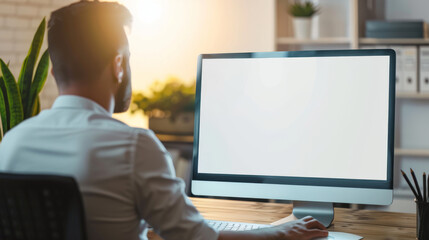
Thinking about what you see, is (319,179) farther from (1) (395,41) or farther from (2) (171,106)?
(2) (171,106)

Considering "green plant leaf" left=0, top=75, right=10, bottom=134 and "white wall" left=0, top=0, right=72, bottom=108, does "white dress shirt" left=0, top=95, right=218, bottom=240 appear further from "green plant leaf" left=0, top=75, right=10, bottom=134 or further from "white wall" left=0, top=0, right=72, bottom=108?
"white wall" left=0, top=0, right=72, bottom=108

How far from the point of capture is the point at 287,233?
105cm

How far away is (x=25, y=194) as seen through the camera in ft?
2.38

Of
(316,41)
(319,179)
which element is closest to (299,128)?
(319,179)

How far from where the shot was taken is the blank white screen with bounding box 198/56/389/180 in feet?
4.03

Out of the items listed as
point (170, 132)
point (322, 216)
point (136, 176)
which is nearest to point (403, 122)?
point (170, 132)

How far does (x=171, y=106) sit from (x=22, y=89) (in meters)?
1.45

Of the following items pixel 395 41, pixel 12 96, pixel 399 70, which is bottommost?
pixel 12 96

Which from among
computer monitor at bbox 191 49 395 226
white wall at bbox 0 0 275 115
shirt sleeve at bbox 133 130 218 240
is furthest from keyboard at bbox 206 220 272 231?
white wall at bbox 0 0 275 115

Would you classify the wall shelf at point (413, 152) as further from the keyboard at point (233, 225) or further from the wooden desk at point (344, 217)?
the keyboard at point (233, 225)

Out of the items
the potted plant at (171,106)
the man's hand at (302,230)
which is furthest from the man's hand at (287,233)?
the potted plant at (171,106)

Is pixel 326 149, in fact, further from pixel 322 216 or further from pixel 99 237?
pixel 99 237

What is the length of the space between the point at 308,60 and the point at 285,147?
0.25 m

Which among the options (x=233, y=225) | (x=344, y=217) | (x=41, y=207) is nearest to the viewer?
(x=41, y=207)
